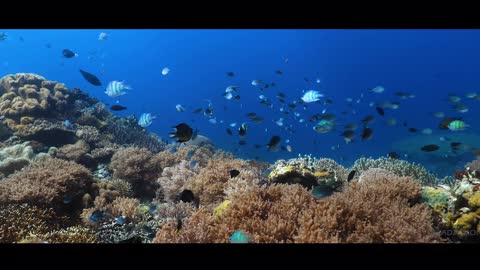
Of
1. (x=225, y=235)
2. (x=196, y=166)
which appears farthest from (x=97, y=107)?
(x=225, y=235)

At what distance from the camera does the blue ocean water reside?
6700 cm

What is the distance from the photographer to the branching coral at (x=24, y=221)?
6.49m

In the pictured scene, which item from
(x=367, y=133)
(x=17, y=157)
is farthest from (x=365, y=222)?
(x=17, y=157)

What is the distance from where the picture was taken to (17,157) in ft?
38.5

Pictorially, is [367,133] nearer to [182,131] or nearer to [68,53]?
[182,131]

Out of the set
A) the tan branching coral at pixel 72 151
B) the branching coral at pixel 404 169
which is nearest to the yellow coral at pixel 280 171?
the branching coral at pixel 404 169

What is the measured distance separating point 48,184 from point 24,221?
47.5 inches

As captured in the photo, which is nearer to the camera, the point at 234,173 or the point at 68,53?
Result: the point at 234,173

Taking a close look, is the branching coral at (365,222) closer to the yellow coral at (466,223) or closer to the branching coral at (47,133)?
the yellow coral at (466,223)

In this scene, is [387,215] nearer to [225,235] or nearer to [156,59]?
[225,235]
